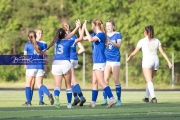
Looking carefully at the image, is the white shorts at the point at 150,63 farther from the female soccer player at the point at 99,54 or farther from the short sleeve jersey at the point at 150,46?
the female soccer player at the point at 99,54

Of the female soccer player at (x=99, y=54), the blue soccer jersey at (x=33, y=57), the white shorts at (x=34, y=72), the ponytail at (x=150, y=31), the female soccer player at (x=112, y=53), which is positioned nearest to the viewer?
the female soccer player at (x=99, y=54)

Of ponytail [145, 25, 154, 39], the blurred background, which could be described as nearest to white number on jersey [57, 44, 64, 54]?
ponytail [145, 25, 154, 39]

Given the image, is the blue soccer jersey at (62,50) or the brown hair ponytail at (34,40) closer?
the blue soccer jersey at (62,50)

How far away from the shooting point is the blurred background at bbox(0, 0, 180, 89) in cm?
4656

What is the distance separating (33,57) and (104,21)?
95.0 ft

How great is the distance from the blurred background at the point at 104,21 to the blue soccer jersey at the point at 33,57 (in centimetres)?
2226

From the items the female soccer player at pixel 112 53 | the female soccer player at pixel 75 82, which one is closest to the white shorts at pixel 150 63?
the female soccer player at pixel 112 53

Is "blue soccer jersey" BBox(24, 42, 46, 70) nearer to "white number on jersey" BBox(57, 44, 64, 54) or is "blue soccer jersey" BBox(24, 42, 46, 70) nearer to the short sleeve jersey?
"white number on jersey" BBox(57, 44, 64, 54)

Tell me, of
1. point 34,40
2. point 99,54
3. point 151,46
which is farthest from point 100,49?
point 151,46

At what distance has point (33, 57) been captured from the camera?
2184 centimetres

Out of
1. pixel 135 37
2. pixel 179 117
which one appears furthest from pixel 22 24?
pixel 179 117

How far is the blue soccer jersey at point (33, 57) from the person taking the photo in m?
21.8

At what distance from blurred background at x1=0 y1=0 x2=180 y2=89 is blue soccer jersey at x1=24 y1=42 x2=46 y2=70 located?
877 inches

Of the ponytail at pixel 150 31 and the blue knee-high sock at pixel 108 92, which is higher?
the ponytail at pixel 150 31
